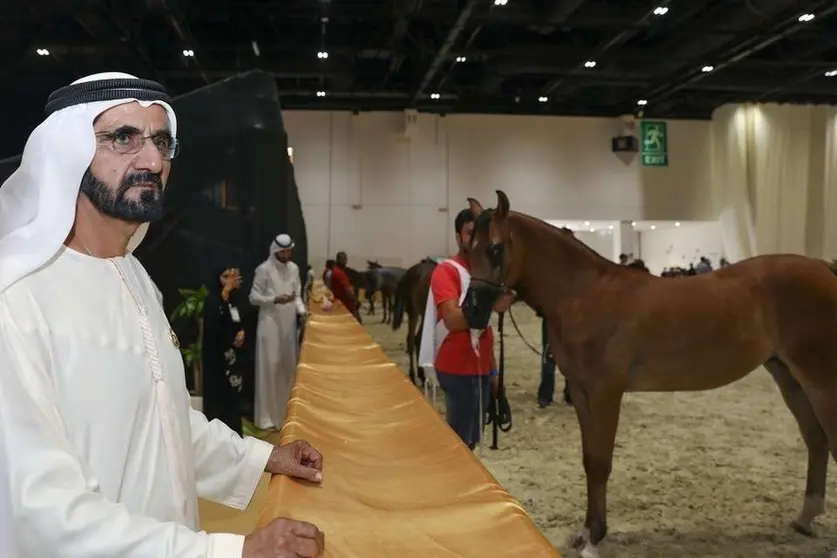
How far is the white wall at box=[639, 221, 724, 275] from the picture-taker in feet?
79.8

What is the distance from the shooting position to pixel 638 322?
3814mm

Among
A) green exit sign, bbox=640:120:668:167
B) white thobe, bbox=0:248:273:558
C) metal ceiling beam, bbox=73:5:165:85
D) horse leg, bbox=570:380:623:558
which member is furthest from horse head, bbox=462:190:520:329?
green exit sign, bbox=640:120:668:167

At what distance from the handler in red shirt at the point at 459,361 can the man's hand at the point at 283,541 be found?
2664 millimetres

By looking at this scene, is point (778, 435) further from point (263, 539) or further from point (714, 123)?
point (714, 123)

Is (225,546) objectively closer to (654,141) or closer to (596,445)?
(596,445)

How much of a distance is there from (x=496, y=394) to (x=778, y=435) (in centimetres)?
309

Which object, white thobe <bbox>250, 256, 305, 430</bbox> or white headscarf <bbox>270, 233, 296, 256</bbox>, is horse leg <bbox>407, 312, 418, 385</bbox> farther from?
white headscarf <bbox>270, 233, 296, 256</bbox>

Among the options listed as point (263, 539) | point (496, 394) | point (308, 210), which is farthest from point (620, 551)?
point (308, 210)

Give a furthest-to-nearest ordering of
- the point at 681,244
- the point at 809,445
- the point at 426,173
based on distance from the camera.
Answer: the point at 681,244
the point at 426,173
the point at 809,445

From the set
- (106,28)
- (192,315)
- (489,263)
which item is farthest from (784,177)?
(489,263)

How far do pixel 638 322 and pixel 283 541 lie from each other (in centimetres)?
297

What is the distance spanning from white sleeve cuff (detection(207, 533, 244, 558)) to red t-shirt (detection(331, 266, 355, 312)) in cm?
1081

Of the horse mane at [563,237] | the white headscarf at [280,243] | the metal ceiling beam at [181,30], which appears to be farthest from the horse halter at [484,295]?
the metal ceiling beam at [181,30]

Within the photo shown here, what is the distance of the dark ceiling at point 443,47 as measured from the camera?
12.9 metres
